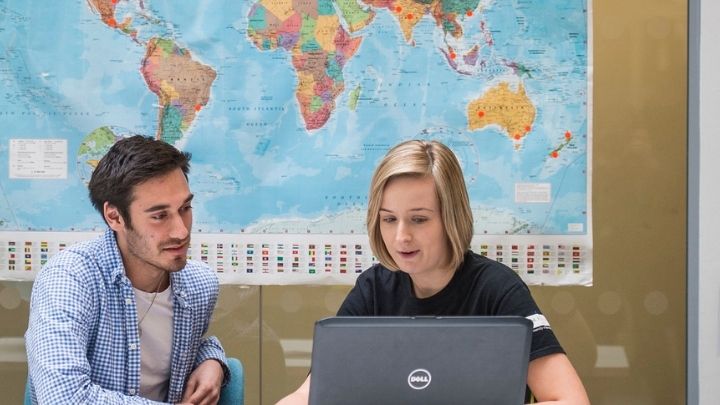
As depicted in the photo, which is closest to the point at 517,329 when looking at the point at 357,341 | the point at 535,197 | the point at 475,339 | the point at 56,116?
the point at 475,339

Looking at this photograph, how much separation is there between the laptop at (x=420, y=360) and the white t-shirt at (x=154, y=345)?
2.62 ft

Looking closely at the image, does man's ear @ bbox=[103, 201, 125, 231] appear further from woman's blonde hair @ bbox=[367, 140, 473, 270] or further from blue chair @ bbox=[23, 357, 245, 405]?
woman's blonde hair @ bbox=[367, 140, 473, 270]

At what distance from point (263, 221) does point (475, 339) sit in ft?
5.78

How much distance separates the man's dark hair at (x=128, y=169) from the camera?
194 centimetres

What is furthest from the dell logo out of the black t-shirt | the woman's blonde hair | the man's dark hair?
the man's dark hair

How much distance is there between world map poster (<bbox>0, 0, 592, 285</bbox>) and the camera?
113 inches

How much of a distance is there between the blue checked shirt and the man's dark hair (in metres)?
0.10

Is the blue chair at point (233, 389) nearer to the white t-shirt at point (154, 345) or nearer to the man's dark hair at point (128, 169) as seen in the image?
the white t-shirt at point (154, 345)

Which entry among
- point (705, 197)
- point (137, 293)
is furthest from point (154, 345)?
point (705, 197)

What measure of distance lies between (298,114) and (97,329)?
129cm

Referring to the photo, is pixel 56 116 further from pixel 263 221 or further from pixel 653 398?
pixel 653 398

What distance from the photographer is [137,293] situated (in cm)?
198

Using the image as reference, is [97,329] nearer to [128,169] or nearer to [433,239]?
[128,169]

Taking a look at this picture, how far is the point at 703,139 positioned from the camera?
279cm
